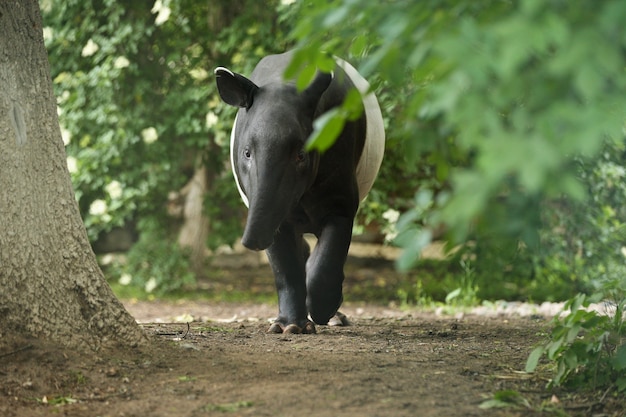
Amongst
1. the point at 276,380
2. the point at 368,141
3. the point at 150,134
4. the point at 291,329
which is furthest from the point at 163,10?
the point at 276,380

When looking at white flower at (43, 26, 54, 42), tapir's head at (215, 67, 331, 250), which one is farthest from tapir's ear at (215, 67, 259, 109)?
white flower at (43, 26, 54, 42)

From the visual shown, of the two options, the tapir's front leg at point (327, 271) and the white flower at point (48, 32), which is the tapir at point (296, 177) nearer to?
the tapir's front leg at point (327, 271)

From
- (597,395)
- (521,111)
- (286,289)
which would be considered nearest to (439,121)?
(521,111)

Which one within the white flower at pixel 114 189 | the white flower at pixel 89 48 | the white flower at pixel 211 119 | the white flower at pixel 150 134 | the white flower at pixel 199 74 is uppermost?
the white flower at pixel 89 48

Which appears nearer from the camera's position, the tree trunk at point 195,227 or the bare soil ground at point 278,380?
the bare soil ground at point 278,380

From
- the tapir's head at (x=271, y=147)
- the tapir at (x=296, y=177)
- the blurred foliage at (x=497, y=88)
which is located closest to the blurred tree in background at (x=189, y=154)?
the tapir at (x=296, y=177)

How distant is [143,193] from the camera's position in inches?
368

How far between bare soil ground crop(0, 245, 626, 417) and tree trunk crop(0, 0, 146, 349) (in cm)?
13

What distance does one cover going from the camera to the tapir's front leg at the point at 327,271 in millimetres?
4848

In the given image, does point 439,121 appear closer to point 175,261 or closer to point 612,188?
point 612,188

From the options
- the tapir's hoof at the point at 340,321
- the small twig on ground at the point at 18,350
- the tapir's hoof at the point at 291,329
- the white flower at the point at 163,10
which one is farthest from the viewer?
the white flower at the point at 163,10

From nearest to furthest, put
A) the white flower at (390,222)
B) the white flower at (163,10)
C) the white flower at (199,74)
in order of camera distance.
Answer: the white flower at (390,222)
the white flower at (163,10)
the white flower at (199,74)

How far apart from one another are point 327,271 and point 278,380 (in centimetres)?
144

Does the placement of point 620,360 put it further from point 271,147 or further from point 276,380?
point 271,147
